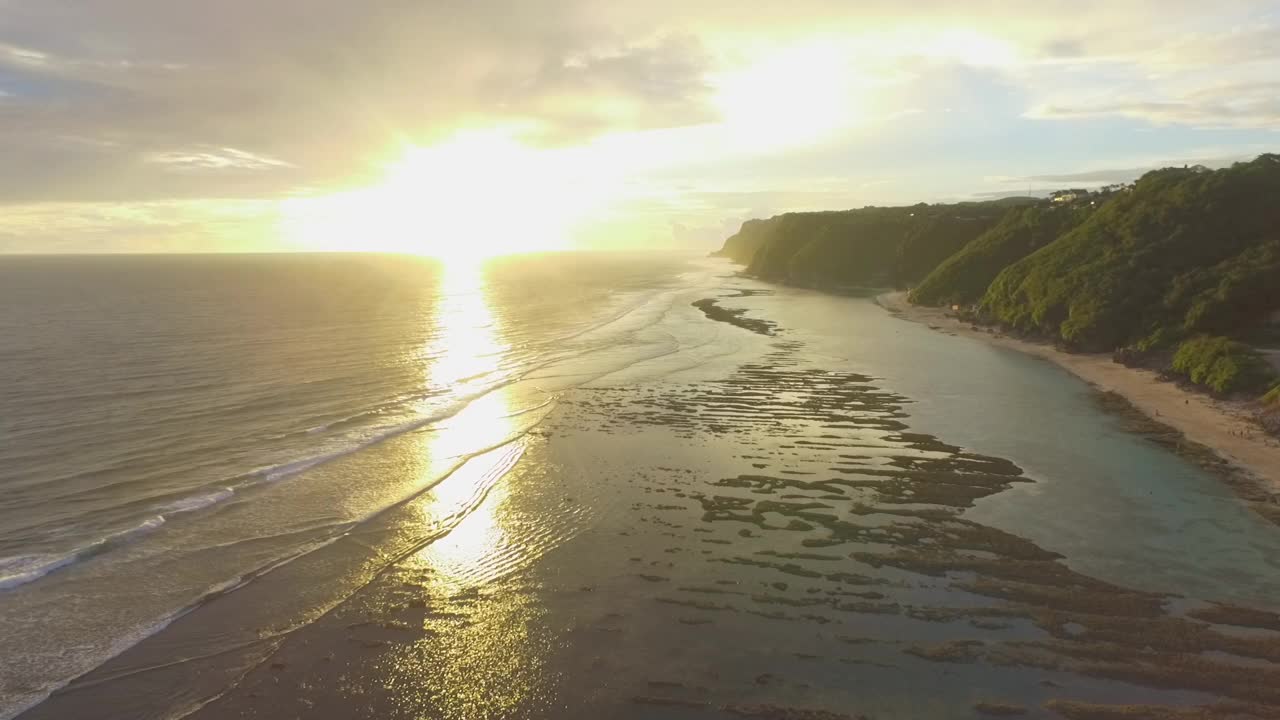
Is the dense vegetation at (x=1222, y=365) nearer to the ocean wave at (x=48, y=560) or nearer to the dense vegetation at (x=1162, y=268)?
the dense vegetation at (x=1162, y=268)

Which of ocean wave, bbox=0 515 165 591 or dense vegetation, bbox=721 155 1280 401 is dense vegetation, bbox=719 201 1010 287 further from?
ocean wave, bbox=0 515 165 591

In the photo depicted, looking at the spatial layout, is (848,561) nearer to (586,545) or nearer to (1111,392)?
(586,545)

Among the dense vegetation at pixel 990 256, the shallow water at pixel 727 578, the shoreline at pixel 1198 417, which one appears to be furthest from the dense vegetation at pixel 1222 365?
the dense vegetation at pixel 990 256

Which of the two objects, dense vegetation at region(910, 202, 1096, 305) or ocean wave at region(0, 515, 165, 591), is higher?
dense vegetation at region(910, 202, 1096, 305)

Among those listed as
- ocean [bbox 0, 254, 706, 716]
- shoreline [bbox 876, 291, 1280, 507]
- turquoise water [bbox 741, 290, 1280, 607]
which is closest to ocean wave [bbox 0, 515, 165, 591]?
ocean [bbox 0, 254, 706, 716]

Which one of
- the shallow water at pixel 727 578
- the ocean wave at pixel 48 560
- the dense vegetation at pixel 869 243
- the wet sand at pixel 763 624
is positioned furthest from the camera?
the dense vegetation at pixel 869 243

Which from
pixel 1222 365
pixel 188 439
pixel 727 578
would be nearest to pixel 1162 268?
pixel 1222 365

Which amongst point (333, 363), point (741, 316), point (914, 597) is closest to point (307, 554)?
point (914, 597)
